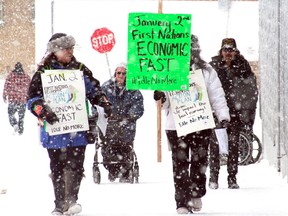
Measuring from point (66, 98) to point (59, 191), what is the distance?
2.95ft

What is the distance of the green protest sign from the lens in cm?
1040

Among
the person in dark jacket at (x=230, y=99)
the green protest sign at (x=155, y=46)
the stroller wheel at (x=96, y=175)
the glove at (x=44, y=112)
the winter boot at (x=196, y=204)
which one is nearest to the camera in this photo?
the glove at (x=44, y=112)

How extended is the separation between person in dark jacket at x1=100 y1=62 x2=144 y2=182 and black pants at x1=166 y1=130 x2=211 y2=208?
3.47m

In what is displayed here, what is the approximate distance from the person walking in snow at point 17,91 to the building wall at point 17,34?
60.7 ft

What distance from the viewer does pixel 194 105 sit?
1013 centimetres

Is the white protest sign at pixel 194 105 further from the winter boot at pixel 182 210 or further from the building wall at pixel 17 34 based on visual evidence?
the building wall at pixel 17 34

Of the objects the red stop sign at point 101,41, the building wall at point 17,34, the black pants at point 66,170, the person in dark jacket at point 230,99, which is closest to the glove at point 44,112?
the black pants at point 66,170

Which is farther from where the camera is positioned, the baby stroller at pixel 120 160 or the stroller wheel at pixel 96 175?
the baby stroller at pixel 120 160

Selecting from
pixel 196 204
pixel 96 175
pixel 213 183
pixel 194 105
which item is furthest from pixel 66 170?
pixel 96 175

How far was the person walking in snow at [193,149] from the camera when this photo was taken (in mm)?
9781

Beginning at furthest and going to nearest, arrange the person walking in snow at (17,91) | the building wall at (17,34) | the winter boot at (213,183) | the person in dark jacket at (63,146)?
1. the building wall at (17,34)
2. the person walking in snow at (17,91)
3. the winter boot at (213,183)
4. the person in dark jacket at (63,146)

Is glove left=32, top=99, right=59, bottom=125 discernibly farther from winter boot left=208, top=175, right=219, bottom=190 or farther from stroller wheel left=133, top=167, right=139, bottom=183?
stroller wheel left=133, top=167, right=139, bottom=183

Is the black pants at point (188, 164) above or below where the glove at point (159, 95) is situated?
below

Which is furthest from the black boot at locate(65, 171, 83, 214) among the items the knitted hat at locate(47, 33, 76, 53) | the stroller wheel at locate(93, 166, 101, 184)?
the stroller wheel at locate(93, 166, 101, 184)
